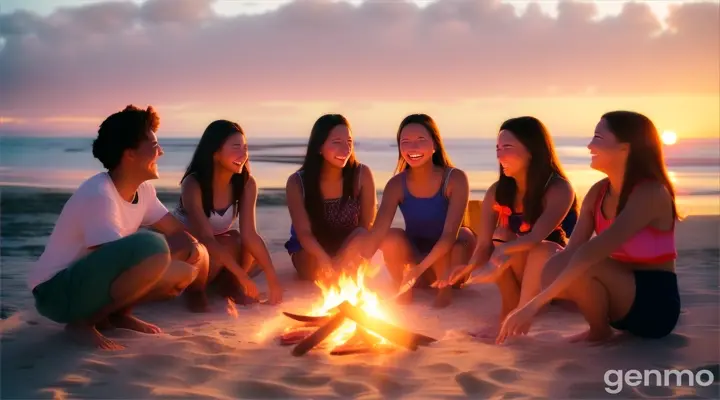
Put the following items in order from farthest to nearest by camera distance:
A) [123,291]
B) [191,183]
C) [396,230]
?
[396,230] < [191,183] < [123,291]

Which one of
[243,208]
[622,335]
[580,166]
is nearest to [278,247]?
[243,208]

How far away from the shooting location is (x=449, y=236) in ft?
21.7

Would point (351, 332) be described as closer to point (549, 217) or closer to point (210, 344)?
point (210, 344)

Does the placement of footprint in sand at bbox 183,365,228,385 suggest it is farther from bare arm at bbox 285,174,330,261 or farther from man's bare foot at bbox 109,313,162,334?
bare arm at bbox 285,174,330,261

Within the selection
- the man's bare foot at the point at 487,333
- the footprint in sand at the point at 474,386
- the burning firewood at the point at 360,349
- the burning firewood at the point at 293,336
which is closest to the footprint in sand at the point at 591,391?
the footprint in sand at the point at 474,386

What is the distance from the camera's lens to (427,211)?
7012 millimetres

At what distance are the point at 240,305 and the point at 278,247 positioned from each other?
3.38 metres

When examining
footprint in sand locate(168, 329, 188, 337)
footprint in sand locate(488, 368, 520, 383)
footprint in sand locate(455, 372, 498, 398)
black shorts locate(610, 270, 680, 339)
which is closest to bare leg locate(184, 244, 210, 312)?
footprint in sand locate(168, 329, 188, 337)

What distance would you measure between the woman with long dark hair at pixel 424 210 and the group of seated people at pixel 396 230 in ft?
0.04

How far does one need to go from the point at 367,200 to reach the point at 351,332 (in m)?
1.97

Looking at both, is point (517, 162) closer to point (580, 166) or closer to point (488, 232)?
point (488, 232)

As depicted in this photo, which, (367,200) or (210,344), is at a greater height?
(367,200)

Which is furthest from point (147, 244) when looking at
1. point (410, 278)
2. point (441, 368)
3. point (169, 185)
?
point (169, 185)

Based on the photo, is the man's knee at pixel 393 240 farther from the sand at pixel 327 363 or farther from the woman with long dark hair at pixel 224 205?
the woman with long dark hair at pixel 224 205
